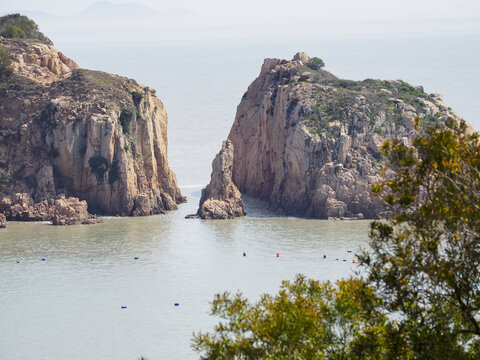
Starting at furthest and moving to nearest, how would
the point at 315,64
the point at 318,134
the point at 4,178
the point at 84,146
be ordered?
the point at 315,64 → the point at 84,146 → the point at 318,134 → the point at 4,178

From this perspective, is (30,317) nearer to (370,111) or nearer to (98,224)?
(98,224)

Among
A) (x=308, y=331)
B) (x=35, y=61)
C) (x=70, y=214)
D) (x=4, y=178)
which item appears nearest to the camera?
(x=308, y=331)

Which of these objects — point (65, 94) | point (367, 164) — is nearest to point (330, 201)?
point (367, 164)

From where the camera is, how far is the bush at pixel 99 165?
90375 millimetres

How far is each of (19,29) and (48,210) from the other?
31526 millimetres

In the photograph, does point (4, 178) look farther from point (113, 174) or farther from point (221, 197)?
point (221, 197)

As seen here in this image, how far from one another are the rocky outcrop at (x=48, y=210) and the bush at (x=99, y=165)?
3.35 metres

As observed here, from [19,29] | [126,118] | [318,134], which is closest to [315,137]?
[318,134]

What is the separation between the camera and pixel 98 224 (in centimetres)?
8512

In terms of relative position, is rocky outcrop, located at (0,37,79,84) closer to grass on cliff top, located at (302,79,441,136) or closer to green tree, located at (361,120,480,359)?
grass on cliff top, located at (302,79,441,136)

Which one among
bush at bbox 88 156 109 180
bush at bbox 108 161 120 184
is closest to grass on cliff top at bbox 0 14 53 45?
bush at bbox 88 156 109 180

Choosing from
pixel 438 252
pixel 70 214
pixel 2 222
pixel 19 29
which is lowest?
pixel 2 222

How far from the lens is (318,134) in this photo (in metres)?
91.1

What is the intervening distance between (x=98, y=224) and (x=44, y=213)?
231 inches
